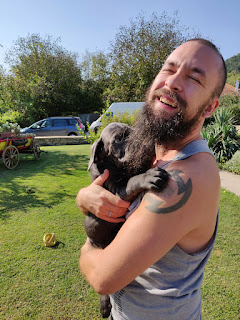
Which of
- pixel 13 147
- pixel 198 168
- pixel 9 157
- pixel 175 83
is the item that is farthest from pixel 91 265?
pixel 13 147

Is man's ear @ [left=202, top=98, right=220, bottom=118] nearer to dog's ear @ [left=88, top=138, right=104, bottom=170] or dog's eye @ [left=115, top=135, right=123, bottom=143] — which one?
dog's eye @ [left=115, top=135, right=123, bottom=143]

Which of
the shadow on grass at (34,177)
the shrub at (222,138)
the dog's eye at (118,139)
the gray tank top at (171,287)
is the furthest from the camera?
the shrub at (222,138)

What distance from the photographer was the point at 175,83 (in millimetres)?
1254

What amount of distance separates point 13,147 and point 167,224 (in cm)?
865

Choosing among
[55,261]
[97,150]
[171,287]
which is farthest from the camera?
[55,261]

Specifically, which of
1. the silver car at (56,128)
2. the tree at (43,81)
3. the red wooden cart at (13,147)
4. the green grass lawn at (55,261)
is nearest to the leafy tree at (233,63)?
the tree at (43,81)

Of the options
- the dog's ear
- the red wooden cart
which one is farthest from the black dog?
the red wooden cart

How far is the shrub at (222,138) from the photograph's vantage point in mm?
9203

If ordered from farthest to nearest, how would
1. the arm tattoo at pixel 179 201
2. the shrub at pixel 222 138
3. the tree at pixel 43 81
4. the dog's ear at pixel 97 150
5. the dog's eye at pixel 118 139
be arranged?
the tree at pixel 43 81, the shrub at pixel 222 138, the dog's ear at pixel 97 150, the dog's eye at pixel 118 139, the arm tattoo at pixel 179 201

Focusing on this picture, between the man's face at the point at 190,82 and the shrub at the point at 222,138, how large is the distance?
8.36 metres

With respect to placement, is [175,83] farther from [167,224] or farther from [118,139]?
[167,224]

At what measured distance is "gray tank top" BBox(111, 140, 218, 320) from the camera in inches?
45.5

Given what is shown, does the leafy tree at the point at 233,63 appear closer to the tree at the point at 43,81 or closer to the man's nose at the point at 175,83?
the tree at the point at 43,81

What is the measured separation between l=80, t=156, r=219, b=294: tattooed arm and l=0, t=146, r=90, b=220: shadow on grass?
15.1 ft
